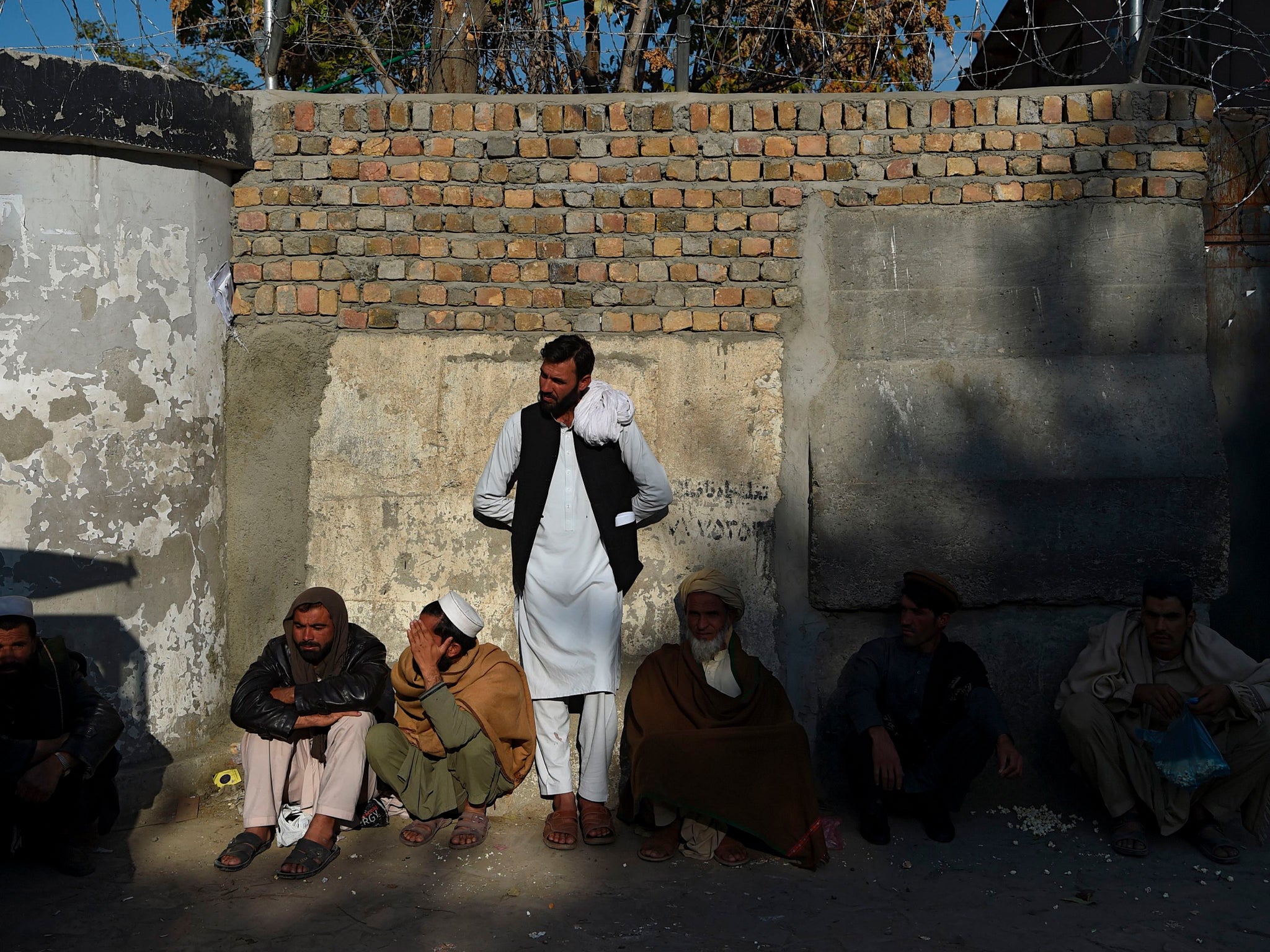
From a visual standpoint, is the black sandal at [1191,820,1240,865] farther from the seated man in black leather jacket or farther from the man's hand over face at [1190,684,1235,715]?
the seated man in black leather jacket

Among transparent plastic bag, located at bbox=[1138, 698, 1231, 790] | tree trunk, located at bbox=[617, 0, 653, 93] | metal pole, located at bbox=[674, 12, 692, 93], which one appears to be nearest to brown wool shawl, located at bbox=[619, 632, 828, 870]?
transparent plastic bag, located at bbox=[1138, 698, 1231, 790]

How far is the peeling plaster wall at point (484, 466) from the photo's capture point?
4320 mm

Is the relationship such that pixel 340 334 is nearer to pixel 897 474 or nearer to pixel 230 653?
pixel 230 653

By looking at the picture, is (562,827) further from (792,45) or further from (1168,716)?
(792,45)

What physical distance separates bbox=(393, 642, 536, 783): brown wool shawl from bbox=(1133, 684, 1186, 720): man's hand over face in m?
2.18

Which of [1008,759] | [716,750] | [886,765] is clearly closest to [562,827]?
[716,750]

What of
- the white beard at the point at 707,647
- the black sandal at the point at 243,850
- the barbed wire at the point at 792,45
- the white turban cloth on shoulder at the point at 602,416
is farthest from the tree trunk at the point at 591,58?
the black sandal at the point at 243,850

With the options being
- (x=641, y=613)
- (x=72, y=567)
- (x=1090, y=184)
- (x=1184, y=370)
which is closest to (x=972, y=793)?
(x=641, y=613)

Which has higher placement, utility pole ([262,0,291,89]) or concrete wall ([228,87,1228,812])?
utility pole ([262,0,291,89])

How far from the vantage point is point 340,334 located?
14.4 feet

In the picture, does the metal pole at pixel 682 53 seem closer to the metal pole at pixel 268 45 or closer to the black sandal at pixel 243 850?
the metal pole at pixel 268 45

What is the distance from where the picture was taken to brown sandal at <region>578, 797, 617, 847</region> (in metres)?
3.92

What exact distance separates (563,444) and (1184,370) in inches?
93.4

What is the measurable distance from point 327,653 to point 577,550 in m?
0.96
